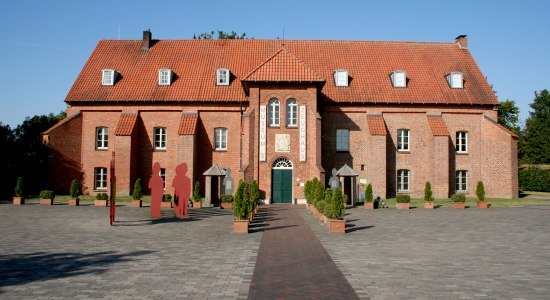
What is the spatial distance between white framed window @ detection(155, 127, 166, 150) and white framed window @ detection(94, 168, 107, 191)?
4324 mm

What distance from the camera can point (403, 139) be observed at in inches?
1348

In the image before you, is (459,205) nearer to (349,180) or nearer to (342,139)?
(349,180)

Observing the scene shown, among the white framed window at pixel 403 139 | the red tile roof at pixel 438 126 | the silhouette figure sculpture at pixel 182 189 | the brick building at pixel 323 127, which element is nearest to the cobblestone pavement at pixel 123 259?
the silhouette figure sculpture at pixel 182 189

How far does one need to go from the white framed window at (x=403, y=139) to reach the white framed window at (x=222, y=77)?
13437 millimetres

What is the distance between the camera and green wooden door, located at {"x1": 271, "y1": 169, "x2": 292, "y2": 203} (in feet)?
98.2

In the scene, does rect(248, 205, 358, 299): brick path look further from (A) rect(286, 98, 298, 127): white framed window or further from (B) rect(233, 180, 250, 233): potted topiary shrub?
(A) rect(286, 98, 298, 127): white framed window

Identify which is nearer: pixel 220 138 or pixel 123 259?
pixel 123 259

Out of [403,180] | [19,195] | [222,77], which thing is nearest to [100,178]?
[19,195]

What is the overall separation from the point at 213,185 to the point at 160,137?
20.6 feet

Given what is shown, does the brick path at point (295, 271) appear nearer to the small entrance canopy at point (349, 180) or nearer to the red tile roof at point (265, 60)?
the small entrance canopy at point (349, 180)

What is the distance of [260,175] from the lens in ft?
97.2

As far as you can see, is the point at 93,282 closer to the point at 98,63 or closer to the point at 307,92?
the point at 307,92

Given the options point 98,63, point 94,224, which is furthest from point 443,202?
point 98,63

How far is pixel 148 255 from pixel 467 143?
95.5ft
